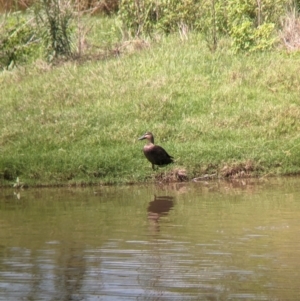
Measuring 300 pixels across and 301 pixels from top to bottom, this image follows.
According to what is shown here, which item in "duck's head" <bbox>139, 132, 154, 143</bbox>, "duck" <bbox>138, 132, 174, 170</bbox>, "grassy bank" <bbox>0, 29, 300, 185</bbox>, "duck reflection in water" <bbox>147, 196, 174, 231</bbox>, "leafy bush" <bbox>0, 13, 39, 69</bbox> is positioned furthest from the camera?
"leafy bush" <bbox>0, 13, 39, 69</bbox>

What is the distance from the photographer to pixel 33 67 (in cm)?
1717

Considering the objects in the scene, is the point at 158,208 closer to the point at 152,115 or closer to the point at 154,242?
the point at 154,242

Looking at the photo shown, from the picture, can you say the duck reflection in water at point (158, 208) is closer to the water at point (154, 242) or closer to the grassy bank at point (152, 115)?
the water at point (154, 242)

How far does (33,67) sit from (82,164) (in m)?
4.93

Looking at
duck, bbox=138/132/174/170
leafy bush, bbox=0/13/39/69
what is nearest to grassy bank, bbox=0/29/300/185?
duck, bbox=138/132/174/170

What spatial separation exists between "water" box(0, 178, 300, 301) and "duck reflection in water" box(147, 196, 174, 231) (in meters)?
0.01

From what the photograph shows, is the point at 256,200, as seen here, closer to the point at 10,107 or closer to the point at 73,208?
the point at 73,208

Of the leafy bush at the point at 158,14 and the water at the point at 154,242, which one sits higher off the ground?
the leafy bush at the point at 158,14

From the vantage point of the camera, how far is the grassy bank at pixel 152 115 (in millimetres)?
12812

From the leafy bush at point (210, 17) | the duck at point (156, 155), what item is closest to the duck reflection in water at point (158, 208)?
the duck at point (156, 155)

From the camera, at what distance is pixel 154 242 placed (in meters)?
8.91

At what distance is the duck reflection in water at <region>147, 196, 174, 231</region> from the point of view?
10.2m

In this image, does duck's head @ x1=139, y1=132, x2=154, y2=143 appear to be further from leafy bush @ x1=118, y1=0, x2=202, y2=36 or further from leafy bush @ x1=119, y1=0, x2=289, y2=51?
leafy bush @ x1=118, y1=0, x2=202, y2=36

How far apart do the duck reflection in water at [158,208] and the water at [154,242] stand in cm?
1
